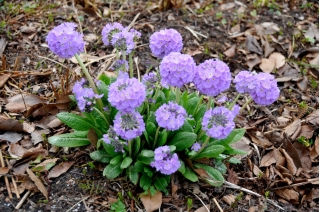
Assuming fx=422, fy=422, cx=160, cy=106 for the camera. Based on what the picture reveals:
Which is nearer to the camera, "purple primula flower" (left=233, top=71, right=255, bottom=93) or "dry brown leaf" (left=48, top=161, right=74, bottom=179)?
"purple primula flower" (left=233, top=71, right=255, bottom=93)

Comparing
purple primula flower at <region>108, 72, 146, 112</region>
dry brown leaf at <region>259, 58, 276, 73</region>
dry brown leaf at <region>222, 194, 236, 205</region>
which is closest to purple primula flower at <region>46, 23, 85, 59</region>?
purple primula flower at <region>108, 72, 146, 112</region>

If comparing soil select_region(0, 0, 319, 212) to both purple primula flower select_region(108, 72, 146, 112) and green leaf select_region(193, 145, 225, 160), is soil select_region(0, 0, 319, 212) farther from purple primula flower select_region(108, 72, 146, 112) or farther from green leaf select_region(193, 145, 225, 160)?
purple primula flower select_region(108, 72, 146, 112)

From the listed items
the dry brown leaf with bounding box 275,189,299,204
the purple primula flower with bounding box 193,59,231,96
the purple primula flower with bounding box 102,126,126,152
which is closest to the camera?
the purple primula flower with bounding box 193,59,231,96

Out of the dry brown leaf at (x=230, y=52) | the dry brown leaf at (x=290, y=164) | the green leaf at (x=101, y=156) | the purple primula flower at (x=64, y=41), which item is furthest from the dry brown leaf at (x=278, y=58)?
the purple primula flower at (x=64, y=41)

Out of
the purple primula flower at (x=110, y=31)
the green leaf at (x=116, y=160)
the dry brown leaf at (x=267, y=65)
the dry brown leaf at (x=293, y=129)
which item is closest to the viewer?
the purple primula flower at (x=110, y=31)

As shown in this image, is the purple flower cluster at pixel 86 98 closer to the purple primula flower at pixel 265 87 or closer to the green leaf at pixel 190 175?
the green leaf at pixel 190 175
